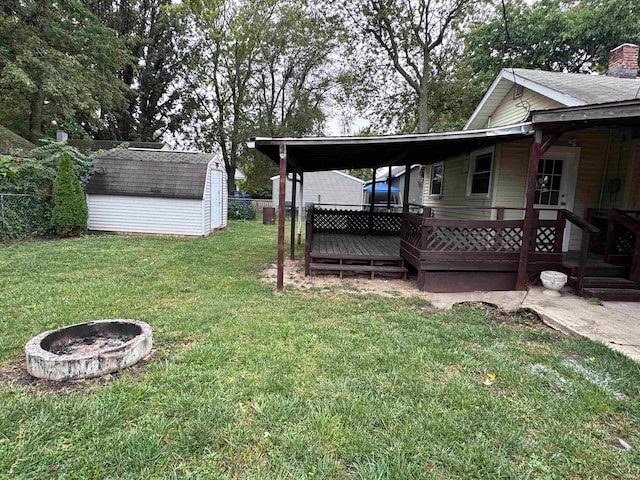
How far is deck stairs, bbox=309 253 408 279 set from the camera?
6531mm

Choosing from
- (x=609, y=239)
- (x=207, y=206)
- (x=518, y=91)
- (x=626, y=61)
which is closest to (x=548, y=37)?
(x=626, y=61)

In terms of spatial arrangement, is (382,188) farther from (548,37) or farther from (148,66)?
(148,66)

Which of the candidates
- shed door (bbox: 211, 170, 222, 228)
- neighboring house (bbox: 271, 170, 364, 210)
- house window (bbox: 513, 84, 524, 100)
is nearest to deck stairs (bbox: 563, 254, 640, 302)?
house window (bbox: 513, 84, 524, 100)

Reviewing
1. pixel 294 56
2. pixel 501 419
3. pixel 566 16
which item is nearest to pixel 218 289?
pixel 501 419

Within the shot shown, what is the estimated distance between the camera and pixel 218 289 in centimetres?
543

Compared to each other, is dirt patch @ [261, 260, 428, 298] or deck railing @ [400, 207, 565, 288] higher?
deck railing @ [400, 207, 565, 288]

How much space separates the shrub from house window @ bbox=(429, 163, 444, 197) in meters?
10.4

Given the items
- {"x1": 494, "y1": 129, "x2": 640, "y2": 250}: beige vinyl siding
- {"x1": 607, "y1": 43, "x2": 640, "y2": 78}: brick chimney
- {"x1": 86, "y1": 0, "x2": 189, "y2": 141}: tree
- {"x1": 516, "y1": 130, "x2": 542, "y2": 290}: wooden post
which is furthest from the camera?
{"x1": 86, "y1": 0, "x2": 189, "y2": 141}: tree

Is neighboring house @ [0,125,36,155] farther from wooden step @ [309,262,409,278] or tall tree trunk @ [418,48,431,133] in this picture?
tall tree trunk @ [418,48,431,133]

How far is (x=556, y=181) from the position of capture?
21.5 feet

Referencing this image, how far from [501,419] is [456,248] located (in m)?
3.59

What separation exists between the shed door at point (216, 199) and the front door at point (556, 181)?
10203mm

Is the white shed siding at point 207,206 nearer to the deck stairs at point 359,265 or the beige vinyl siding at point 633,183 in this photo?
the deck stairs at point 359,265

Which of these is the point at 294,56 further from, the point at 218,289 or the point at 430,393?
the point at 430,393
